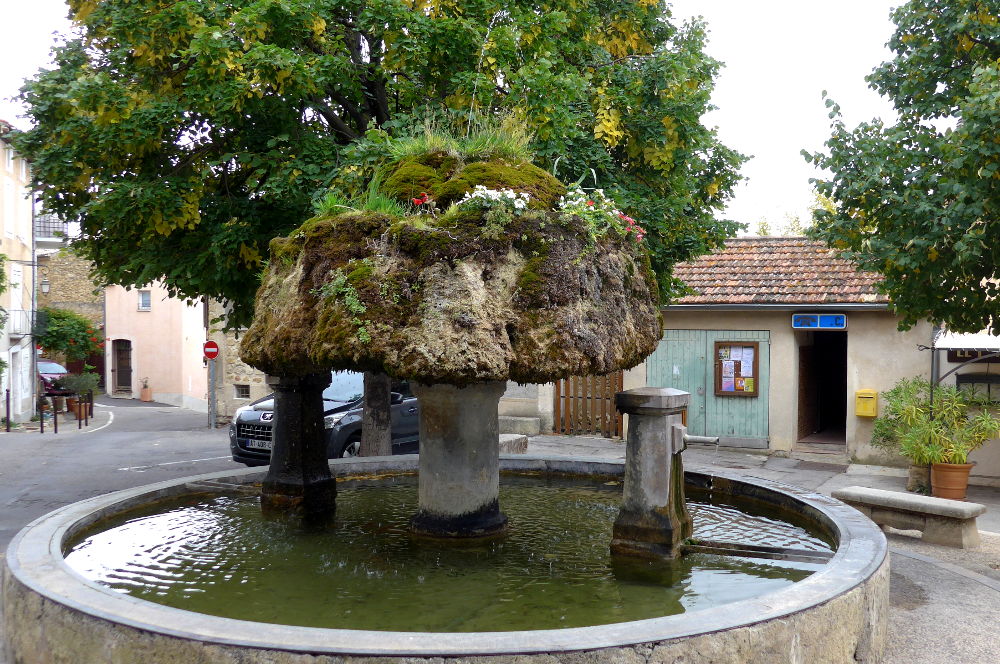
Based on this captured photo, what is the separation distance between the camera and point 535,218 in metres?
5.67

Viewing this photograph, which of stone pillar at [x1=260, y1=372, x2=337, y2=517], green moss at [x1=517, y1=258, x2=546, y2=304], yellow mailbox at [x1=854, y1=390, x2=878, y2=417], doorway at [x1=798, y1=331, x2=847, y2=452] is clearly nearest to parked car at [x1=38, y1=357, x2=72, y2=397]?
doorway at [x1=798, y1=331, x2=847, y2=452]

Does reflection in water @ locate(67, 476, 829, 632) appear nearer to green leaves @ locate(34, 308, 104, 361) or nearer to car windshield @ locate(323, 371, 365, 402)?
car windshield @ locate(323, 371, 365, 402)

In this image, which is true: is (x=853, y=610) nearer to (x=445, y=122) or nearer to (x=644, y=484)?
(x=644, y=484)

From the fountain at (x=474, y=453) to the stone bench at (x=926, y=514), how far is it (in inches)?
83.0

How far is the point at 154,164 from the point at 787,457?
38.7ft

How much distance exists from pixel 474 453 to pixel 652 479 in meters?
1.28

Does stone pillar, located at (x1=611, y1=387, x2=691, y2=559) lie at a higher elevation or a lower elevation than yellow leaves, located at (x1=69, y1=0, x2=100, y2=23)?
lower

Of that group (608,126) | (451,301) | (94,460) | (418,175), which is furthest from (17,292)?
(451,301)

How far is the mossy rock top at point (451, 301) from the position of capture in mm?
5238

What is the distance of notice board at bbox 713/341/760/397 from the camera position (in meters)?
16.7

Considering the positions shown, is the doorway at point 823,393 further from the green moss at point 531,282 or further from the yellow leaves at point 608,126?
the green moss at point 531,282

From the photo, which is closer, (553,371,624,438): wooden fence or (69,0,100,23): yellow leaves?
(69,0,100,23): yellow leaves

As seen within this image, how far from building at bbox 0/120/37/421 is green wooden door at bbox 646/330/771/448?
1755cm

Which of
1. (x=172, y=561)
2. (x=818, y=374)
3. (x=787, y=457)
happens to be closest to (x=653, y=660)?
(x=172, y=561)
